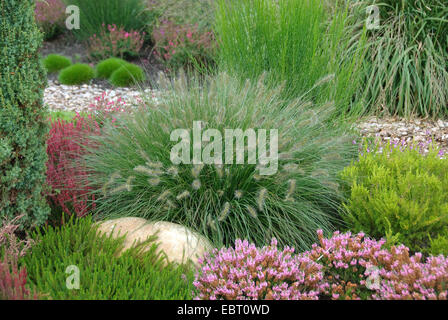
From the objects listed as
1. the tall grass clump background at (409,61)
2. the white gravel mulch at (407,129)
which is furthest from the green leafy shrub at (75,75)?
the white gravel mulch at (407,129)

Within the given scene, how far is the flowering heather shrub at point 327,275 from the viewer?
7.48 feet

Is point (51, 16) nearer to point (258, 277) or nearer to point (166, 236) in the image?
point (166, 236)

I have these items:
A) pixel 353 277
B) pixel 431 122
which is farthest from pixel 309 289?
pixel 431 122

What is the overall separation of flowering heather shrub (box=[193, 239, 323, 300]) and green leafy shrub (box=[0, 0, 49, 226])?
1252 millimetres

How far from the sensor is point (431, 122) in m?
6.14

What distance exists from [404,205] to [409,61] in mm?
3975

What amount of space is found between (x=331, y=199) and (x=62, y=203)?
79.2 inches

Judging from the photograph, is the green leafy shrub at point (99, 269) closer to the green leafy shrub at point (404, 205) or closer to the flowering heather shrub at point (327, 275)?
the flowering heather shrub at point (327, 275)

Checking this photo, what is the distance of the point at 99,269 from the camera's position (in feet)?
7.92

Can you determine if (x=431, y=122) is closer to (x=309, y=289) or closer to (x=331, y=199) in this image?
(x=331, y=199)

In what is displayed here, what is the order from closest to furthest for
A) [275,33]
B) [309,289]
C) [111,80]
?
[309,289], [275,33], [111,80]

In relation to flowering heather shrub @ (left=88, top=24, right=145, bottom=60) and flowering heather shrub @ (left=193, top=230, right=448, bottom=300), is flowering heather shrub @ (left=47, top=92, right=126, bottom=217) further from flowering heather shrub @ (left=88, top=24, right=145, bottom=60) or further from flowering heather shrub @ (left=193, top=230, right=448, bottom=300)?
flowering heather shrub @ (left=88, top=24, right=145, bottom=60)

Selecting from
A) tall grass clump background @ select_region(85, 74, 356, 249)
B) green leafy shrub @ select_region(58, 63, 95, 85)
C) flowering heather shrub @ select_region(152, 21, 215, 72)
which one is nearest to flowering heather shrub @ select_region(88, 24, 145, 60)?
flowering heather shrub @ select_region(152, 21, 215, 72)

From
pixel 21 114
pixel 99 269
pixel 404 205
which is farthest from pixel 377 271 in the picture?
pixel 21 114
